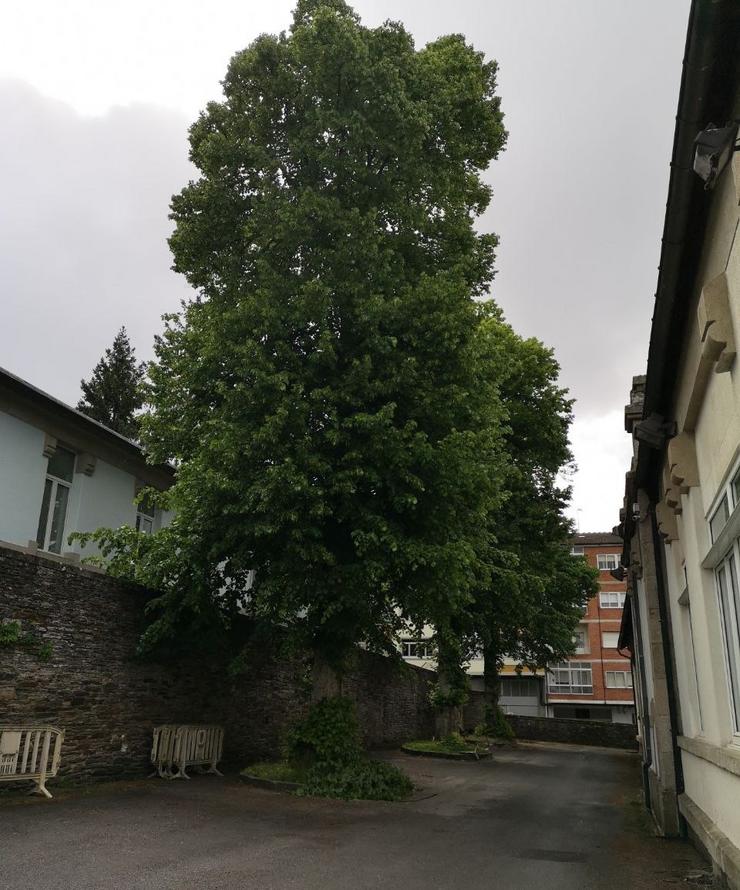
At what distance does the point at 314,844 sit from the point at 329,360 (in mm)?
7655

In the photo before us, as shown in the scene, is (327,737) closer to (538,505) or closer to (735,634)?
(735,634)

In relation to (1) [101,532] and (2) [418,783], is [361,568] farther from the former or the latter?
(2) [418,783]

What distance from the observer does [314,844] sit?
8.27m

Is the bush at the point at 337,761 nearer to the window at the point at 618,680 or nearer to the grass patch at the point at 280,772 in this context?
the grass patch at the point at 280,772

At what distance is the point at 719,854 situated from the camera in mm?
6332

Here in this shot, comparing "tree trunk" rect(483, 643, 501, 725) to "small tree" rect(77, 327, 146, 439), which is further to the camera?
"small tree" rect(77, 327, 146, 439)

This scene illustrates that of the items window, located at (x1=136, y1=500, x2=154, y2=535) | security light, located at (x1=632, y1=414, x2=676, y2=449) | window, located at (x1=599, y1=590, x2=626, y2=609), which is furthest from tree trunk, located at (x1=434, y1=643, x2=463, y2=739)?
window, located at (x1=599, y1=590, x2=626, y2=609)

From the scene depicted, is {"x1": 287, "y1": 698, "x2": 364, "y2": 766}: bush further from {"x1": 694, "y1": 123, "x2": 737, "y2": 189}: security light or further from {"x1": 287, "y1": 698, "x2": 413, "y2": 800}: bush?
{"x1": 694, "y1": 123, "x2": 737, "y2": 189}: security light

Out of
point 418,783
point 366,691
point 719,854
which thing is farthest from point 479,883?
point 366,691

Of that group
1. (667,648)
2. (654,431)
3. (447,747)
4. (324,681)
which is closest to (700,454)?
(654,431)

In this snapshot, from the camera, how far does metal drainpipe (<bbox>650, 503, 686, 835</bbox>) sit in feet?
31.8

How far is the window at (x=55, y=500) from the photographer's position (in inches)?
658

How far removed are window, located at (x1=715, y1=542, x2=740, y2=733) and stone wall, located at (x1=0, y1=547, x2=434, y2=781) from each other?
8.77m

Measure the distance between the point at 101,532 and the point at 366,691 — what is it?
15.1 m
